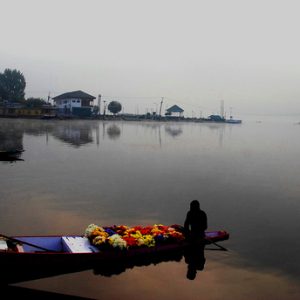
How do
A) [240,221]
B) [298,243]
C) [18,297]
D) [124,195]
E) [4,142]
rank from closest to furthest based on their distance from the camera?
1. [18,297]
2. [298,243]
3. [240,221]
4. [124,195]
5. [4,142]

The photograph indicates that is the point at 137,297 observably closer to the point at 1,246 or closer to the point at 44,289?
the point at 44,289

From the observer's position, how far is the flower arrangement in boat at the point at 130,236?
503 inches

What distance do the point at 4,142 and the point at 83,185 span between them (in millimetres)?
28378

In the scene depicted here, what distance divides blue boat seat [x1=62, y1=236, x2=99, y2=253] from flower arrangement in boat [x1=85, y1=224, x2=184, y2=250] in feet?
0.55

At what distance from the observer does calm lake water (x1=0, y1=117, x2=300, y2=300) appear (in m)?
12.5

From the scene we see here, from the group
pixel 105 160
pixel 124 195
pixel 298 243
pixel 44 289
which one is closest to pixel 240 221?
pixel 298 243

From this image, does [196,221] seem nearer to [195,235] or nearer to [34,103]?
[195,235]

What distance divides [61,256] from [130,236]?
2615 millimetres

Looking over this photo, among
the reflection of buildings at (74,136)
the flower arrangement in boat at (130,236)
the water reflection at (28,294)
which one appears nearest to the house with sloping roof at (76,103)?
the reflection of buildings at (74,136)

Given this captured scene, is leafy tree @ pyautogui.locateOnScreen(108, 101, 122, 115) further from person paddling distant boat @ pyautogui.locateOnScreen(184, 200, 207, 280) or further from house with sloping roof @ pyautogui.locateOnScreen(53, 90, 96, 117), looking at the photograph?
person paddling distant boat @ pyautogui.locateOnScreen(184, 200, 207, 280)

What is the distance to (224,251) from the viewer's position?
15.6 metres

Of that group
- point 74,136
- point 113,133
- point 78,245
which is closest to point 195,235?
point 78,245

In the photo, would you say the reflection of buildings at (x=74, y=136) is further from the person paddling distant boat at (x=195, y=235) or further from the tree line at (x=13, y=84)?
the tree line at (x=13, y=84)

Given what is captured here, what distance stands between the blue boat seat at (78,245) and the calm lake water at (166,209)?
73 cm
